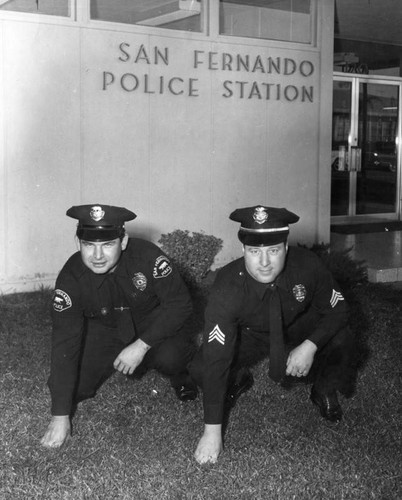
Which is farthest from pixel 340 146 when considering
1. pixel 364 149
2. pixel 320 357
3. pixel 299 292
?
pixel 299 292

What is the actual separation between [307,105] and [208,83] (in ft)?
4.34

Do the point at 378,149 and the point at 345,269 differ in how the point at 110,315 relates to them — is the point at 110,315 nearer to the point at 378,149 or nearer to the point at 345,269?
the point at 345,269

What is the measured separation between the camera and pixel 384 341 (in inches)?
251

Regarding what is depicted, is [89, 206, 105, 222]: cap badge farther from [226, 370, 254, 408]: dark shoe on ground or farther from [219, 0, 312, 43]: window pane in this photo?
[219, 0, 312, 43]: window pane

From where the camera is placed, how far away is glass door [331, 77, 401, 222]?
13391 millimetres

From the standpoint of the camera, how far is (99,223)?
429 cm

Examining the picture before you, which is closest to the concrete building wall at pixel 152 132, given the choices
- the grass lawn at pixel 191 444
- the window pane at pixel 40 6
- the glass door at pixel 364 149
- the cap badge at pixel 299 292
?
the window pane at pixel 40 6

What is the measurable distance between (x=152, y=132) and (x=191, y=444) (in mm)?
4945

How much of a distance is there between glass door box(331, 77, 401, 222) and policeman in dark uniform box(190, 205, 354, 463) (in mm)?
8865

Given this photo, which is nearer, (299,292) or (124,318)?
(299,292)

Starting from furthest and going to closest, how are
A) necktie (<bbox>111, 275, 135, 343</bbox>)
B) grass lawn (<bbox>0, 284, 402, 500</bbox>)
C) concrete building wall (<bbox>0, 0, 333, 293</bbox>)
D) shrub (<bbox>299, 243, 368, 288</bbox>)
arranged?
shrub (<bbox>299, 243, 368, 288</bbox>) → concrete building wall (<bbox>0, 0, 333, 293</bbox>) → necktie (<bbox>111, 275, 135, 343</bbox>) → grass lawn (<bbox>0, 284, 402, 500</bbox>)

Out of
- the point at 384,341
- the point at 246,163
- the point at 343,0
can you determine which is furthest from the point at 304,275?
the point at 343,0

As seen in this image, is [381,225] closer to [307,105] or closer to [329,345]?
[307,105]

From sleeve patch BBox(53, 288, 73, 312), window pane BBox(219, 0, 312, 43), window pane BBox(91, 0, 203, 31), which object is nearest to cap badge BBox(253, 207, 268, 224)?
sleeve patch BBox(53, 288, 73, 312)
